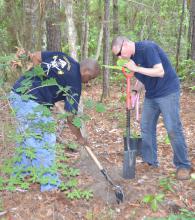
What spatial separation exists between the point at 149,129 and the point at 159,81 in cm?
82

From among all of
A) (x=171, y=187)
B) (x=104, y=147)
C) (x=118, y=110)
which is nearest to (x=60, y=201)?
(x=171, y=187)

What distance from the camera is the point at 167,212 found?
169 inches

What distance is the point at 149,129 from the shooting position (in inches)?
209

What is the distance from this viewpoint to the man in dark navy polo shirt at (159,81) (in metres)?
4.64

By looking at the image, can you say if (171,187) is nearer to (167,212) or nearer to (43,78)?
(167,212)

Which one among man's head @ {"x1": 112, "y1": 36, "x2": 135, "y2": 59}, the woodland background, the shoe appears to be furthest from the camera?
the shoe

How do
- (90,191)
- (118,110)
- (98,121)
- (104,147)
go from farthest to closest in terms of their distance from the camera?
(118,110)
(98,121)
(104,147)
(90,191)

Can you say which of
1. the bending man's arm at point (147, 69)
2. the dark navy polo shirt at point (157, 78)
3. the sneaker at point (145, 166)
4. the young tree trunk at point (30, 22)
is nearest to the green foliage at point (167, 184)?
the sneaker at point (145, 166)

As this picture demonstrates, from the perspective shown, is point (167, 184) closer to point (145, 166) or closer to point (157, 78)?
point (145, 166)

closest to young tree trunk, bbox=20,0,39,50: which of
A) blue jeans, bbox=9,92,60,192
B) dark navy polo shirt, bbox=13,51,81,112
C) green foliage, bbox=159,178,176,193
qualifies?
dark navy polo shirt, bbox=13,51,81,112

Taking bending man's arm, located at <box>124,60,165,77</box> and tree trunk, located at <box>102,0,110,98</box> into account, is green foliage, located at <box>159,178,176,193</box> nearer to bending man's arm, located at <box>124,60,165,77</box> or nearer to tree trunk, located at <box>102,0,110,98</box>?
bending man's arm, located at <box>124,60,165,77</box>

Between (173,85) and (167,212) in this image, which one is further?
(173,85)

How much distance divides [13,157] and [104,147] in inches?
117

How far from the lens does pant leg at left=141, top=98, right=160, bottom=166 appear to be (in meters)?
5.17
